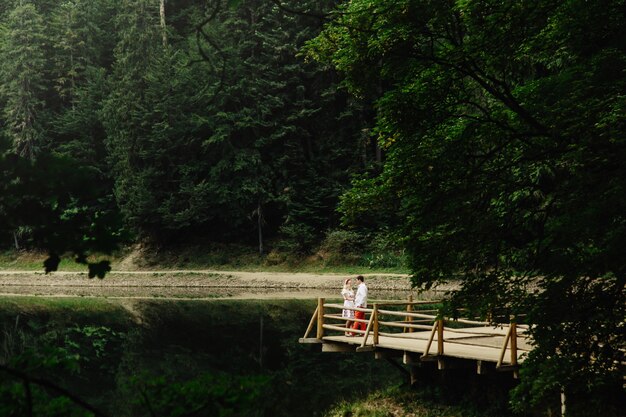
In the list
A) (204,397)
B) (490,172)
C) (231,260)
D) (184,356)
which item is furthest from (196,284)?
(204,397)

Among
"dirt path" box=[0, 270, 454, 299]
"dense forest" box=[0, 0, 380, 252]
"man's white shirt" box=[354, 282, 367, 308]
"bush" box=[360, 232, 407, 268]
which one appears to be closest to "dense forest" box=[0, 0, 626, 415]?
"man's white shirt" box=[354, 282, 367, 308]

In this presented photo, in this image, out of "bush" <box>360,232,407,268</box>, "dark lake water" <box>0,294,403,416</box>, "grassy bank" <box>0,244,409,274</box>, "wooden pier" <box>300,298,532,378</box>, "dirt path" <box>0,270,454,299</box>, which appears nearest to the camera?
"dark lake water" <box>0,294,403,416</box>

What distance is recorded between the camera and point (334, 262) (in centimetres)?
4631

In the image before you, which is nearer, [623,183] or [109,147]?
[623,183]

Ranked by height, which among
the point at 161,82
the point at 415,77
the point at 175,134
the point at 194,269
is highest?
the point at 161,82

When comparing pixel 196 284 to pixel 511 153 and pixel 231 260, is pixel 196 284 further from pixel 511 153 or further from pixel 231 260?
pixel 511 153

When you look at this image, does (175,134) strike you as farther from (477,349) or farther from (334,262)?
(477,349)

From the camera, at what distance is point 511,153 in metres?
9.95

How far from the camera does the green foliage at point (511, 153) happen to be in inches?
324

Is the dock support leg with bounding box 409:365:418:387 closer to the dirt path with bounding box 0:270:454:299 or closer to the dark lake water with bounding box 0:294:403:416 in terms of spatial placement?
the dark lake water with bounding box 0:294:403:416

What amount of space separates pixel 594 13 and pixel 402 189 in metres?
3.48

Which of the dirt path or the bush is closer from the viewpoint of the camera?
the dirt path

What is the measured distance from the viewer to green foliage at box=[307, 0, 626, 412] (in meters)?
8.23

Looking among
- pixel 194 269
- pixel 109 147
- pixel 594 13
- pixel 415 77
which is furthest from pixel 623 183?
pixel 109 147
